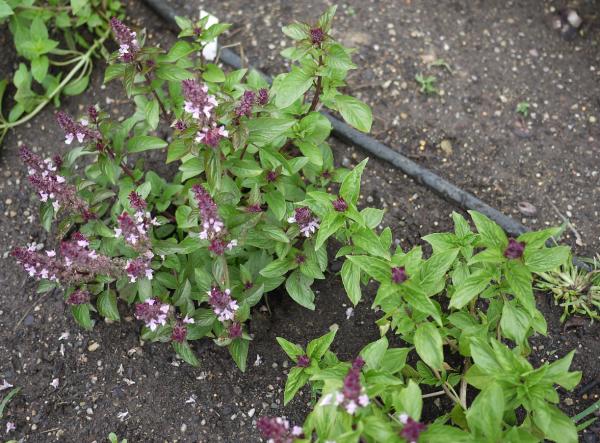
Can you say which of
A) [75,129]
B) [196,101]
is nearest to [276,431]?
[196,101]

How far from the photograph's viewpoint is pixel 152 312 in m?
2.37

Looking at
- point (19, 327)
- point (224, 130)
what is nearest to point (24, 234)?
point (19, 327)

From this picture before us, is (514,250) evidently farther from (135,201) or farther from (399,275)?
(135,201)

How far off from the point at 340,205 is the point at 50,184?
1.20 metres

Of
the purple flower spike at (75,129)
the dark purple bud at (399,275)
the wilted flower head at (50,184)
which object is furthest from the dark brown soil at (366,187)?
the purple flower spike at (75,129)

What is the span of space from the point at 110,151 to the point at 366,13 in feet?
6.68

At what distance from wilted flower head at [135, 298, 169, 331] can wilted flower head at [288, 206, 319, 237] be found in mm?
632

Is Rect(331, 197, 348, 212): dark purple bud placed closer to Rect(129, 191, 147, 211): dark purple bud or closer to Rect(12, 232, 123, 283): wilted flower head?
Rect(129, 191, 147, 211): dark purple bud

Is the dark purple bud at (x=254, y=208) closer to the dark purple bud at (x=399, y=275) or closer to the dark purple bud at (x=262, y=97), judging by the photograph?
the dark purple bud at (x=262, y=97)

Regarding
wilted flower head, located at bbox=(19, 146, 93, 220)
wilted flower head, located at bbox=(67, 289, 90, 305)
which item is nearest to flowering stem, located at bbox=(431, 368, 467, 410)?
wilted flower head, located at bbox=(67, 289, 90, 305)

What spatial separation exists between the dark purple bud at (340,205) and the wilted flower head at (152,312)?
78cm

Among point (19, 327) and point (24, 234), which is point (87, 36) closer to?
point (24, 234)

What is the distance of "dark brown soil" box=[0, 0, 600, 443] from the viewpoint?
9.14 feet

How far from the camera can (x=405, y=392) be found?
2014mm
